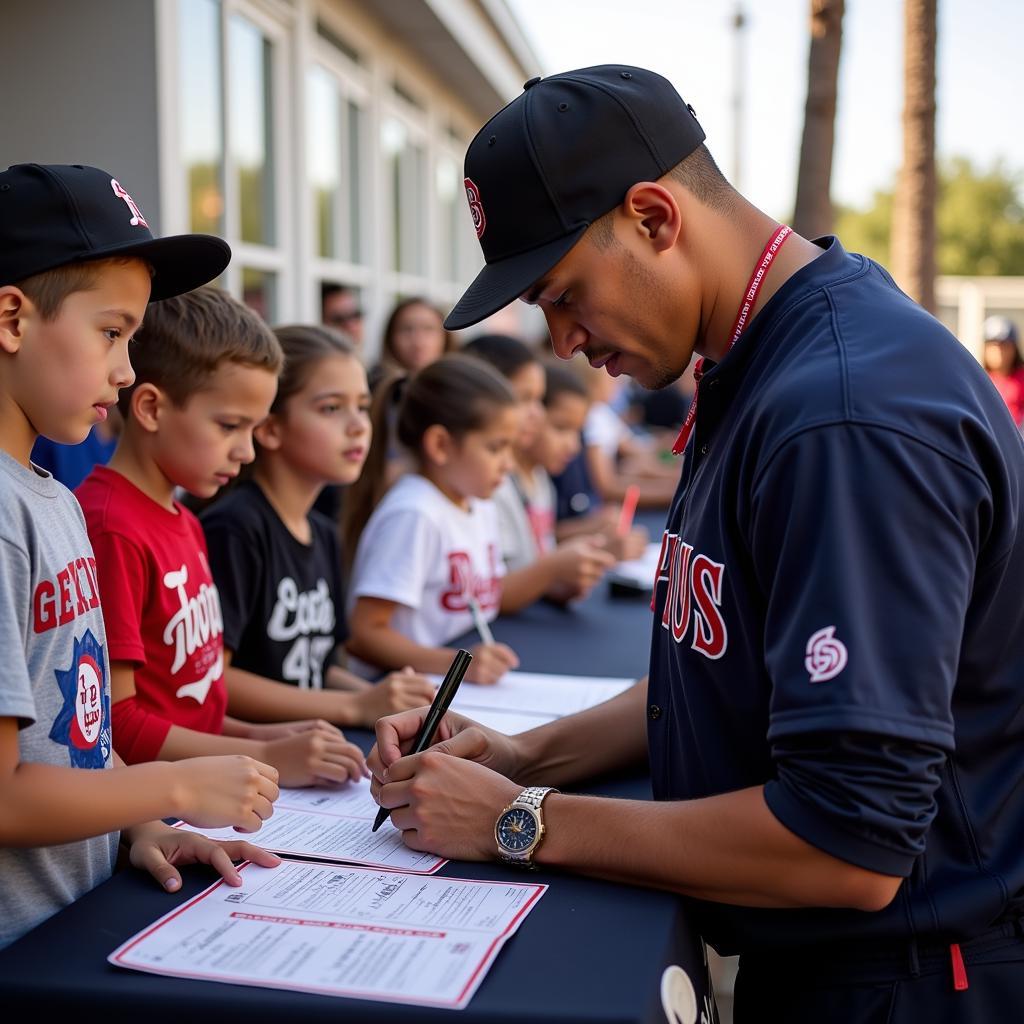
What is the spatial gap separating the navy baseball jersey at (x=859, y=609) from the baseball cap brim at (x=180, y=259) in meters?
0.78

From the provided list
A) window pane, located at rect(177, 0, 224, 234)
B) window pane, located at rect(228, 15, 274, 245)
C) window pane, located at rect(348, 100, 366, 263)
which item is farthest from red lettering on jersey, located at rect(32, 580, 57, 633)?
window pane, located at rect(348, 100, 366, 263)

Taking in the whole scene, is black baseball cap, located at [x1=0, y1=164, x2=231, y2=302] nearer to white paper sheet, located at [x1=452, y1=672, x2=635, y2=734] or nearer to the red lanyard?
the red lanyard

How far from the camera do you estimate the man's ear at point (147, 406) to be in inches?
83.8

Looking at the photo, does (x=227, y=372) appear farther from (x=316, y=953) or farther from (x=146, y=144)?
(x=146, y=144)

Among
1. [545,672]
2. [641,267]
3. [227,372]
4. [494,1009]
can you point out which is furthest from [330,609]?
[494,1009]

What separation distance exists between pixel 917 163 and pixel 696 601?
388 inches

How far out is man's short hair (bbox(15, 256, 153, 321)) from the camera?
1.43 meters

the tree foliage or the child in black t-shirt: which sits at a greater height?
the tree foliage

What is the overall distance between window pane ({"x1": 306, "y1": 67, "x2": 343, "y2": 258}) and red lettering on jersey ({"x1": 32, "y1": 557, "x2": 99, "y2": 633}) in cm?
547

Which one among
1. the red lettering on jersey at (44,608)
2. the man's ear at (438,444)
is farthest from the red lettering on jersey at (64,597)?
the man's ear at (438,444)

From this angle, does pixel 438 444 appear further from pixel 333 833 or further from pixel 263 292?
pixel 263 292

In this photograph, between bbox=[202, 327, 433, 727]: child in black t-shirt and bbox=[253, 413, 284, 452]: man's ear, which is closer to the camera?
bbox=[202, 327, 433, 727]: child in black t-shirt

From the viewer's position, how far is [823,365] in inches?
49.9

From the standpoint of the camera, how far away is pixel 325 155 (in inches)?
287
